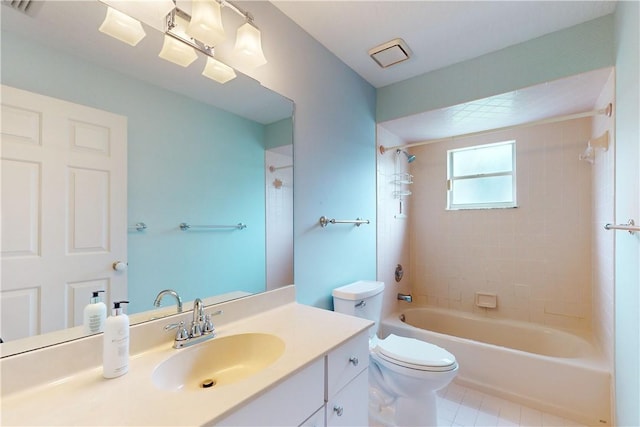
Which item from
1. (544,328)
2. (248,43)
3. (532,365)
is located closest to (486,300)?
(544,328)

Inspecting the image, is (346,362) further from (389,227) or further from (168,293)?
(389,227)

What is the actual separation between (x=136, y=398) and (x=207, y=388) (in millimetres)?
195

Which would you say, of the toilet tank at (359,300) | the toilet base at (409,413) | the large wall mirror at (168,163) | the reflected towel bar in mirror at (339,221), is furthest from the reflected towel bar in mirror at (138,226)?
the toilet base at (409,413)

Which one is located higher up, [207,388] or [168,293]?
[168,293]

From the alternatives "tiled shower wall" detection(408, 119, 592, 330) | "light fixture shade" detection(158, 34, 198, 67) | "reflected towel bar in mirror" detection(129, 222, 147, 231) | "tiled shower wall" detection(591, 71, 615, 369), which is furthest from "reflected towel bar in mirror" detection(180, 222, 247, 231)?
"tiled shower wall" detection(408, 119, 592, 330)

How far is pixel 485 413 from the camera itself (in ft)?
5.79

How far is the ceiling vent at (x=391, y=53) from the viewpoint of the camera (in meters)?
1.76

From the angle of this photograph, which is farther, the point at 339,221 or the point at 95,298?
the point at 339,221

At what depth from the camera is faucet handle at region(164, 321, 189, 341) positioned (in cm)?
97

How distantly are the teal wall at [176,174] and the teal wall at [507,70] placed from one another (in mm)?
1392

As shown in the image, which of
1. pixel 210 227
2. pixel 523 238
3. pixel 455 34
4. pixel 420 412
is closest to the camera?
pixel 210 227

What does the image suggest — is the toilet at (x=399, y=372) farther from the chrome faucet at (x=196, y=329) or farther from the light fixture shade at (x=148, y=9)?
the light fixture shade at (x=148, y=9)

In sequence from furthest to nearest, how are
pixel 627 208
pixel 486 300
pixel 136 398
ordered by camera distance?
1. pixel 486 300
2. pixel 627 208
3. pixel 136 398

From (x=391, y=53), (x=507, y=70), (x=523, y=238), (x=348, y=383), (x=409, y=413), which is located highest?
(x=391, y=53)
